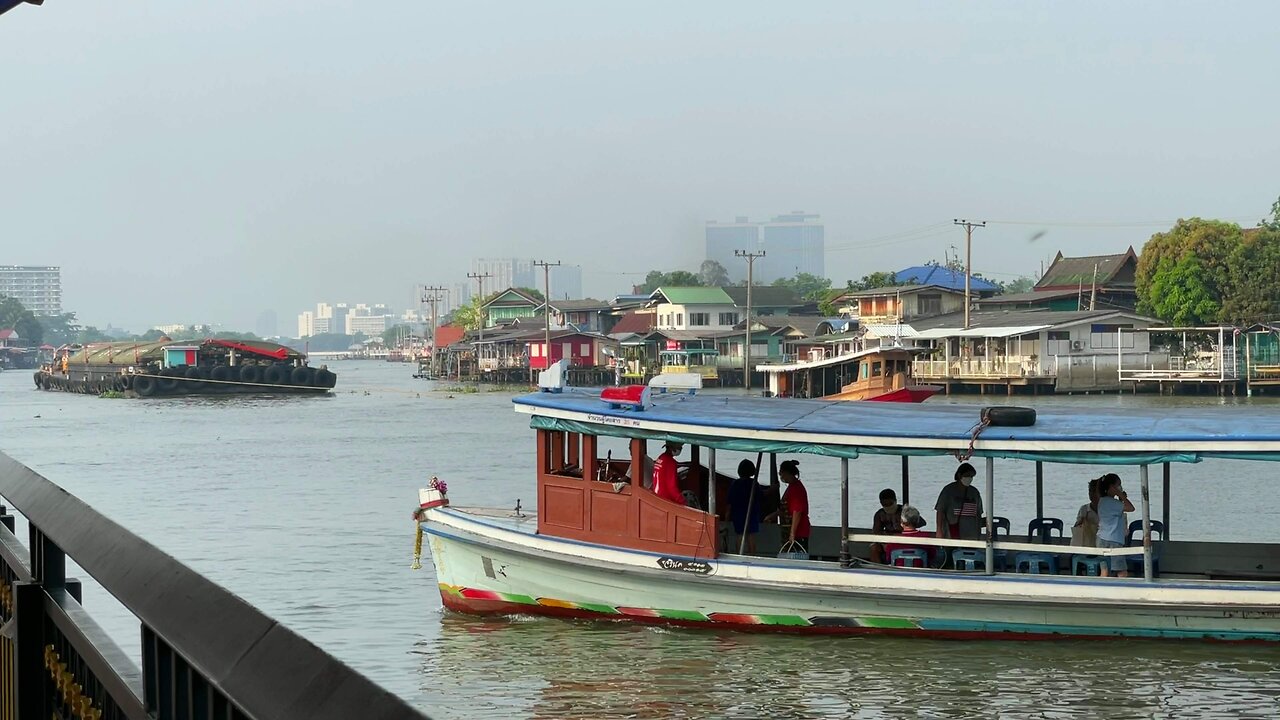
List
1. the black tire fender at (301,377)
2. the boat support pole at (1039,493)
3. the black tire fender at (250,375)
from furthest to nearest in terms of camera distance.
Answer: the black tire fender at (301,377)
the black tire fender at (250,375)
the boat support pole at (1039,493)

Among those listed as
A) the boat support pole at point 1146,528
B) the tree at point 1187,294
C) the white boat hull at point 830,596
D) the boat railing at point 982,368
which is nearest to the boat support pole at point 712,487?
the white boat hull at point 830,596

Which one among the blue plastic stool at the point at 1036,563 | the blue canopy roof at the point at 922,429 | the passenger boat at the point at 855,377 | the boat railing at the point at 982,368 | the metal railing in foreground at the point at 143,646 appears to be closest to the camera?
the metal railing in foreground at the point at 143,646

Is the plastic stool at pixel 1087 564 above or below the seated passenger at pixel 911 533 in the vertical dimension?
below

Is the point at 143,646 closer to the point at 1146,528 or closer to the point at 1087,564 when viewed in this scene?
the point at 1146,528

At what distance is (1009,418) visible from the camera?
11.4 m

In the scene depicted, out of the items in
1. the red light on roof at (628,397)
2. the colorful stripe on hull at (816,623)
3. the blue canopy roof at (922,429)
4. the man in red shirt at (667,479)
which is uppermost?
the red light on roof at (628,397)

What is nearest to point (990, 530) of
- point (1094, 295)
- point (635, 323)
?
point (1094, 295)

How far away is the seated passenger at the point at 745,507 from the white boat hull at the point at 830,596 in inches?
23.8

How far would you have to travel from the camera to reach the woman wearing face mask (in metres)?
11.8

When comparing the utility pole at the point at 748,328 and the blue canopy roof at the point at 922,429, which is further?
the utility pole at the point at 748,328

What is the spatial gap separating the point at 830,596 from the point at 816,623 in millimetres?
355

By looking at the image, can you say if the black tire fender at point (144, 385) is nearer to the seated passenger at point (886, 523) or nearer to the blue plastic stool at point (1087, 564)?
the seated passenger at point (886, 523)

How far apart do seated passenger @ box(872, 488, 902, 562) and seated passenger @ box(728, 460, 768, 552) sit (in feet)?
3.54

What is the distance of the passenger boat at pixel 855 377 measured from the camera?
49500 mm
